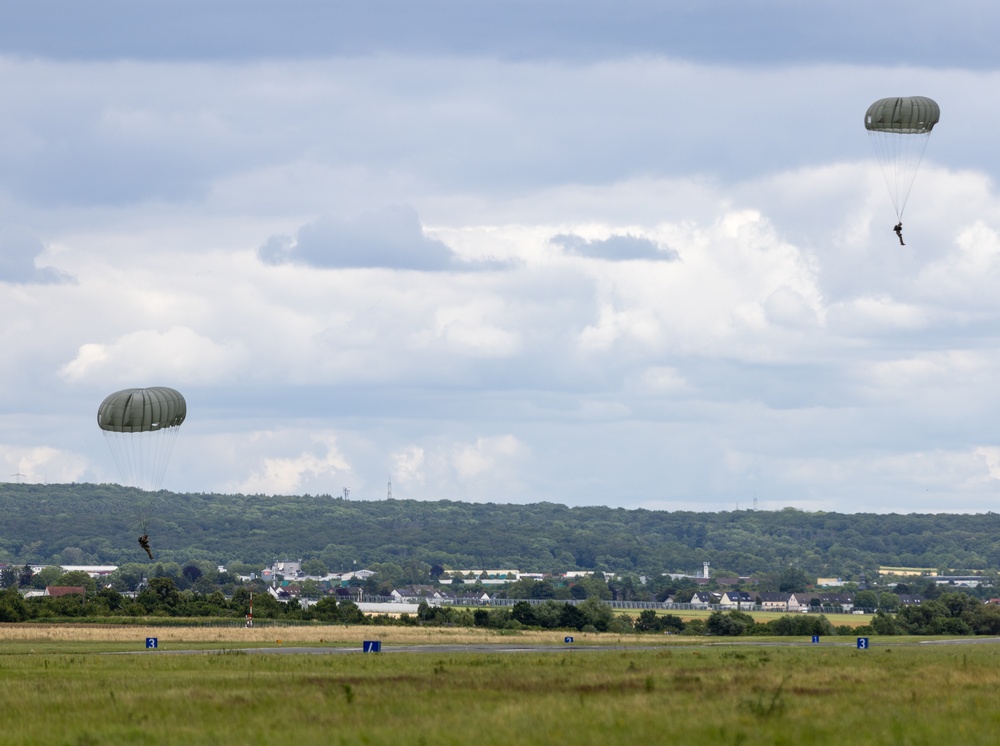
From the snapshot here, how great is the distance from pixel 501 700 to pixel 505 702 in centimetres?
80

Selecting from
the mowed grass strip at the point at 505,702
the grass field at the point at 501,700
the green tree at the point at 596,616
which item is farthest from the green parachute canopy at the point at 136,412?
the green tree at the point at 596,616

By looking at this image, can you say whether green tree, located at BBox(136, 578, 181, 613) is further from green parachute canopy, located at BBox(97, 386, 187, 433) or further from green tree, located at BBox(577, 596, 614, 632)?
green parachute canopy, located at BBox(97, 386, 187, 433)

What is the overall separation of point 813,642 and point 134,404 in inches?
1914

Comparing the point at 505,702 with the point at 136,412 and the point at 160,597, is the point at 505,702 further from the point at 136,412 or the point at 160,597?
the point at 160,597

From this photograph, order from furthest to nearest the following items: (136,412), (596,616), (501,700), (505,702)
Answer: (596,616) → (136,412) → (501,700) → (505,702)

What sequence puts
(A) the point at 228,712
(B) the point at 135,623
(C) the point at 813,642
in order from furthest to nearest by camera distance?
1. (B) the point at 135,623
2. (C) the point at 813,642
3. (A) the point at 228,712

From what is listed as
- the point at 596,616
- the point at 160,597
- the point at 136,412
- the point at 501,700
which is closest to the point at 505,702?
the point at 501,700

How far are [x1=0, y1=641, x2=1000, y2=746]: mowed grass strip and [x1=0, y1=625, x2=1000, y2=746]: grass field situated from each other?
0.08 metres

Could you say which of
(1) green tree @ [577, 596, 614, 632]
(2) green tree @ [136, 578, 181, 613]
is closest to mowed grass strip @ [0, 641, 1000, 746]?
(1) green tree @ [577, 596, 614, 632]

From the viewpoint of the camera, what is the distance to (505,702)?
43406 mm

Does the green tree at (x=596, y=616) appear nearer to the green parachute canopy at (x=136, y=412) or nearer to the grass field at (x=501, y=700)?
the green parachute canopy at (x=136, y=412)

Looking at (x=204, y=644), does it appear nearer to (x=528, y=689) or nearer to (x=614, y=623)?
(x=528, y=689)

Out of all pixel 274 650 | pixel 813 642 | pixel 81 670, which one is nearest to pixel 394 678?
pixel 81 670

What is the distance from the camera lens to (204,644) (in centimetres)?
9044
